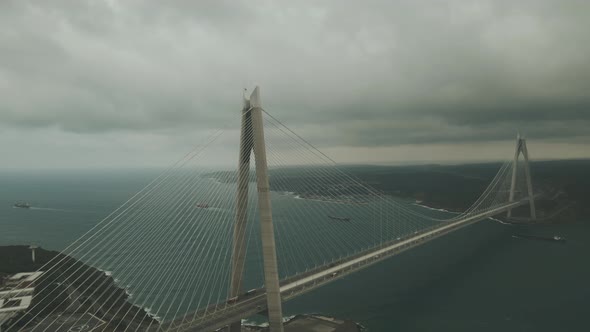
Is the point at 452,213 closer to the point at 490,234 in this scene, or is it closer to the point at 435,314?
the point at 490,234

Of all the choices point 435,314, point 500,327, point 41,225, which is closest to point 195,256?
point 435,314

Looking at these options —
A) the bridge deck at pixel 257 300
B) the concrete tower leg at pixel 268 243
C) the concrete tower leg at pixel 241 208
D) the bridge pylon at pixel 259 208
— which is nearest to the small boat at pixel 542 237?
the bridge deck at pixel 257 300

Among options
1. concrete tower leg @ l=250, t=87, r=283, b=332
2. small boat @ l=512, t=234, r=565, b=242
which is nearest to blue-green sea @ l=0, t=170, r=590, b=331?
small boat @ l=512, t=234, r=565, b=242

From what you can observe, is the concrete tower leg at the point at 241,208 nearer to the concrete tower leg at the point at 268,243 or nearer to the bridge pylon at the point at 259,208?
the bridge pylon at the point at 259,208

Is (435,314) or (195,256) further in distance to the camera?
(195,256)

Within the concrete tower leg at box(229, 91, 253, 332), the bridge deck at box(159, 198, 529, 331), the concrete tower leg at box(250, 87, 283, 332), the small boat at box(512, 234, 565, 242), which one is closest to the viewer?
the bridge deck at box(159, 198, 529, 331)

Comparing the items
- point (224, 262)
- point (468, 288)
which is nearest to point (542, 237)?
point (468, 288)

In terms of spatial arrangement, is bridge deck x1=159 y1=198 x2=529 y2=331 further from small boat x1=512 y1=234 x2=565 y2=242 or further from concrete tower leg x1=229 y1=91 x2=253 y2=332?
small boat x1=512 y1=234 x2=565 y2=242
